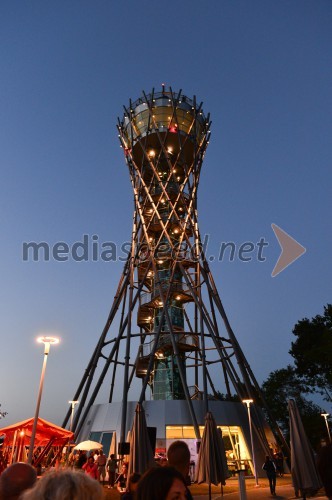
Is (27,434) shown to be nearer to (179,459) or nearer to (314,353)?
(179,459)

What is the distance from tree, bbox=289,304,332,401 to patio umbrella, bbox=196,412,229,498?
23.6 m

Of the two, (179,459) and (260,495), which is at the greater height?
(179,459)

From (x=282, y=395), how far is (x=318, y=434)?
26.5 ft

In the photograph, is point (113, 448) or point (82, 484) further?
point (113, 448)

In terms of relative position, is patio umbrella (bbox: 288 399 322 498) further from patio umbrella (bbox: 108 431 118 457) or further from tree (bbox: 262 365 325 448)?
tree (bbox: 262 365 325 448)

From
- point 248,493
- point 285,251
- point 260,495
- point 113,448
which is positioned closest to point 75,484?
point 260,495

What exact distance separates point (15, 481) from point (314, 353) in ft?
107

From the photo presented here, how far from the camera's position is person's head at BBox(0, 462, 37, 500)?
2.37 meters

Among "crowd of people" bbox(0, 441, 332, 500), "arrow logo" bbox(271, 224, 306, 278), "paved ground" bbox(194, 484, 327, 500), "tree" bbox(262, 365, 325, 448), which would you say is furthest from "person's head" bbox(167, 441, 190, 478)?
"tree" bbox(262, 365, 325, 448)

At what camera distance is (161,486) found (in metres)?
1.98

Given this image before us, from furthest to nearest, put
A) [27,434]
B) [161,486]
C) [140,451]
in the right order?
[27,434], [140,451], [161,486]

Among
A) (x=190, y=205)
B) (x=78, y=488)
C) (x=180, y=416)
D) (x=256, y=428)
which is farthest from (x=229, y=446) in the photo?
(x=78, y=488)

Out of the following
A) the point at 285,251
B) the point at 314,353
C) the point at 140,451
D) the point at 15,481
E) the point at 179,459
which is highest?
the point at 285,251

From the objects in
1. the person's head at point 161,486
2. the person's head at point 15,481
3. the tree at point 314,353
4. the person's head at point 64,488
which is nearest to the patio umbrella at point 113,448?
the person's head at point 15,481
